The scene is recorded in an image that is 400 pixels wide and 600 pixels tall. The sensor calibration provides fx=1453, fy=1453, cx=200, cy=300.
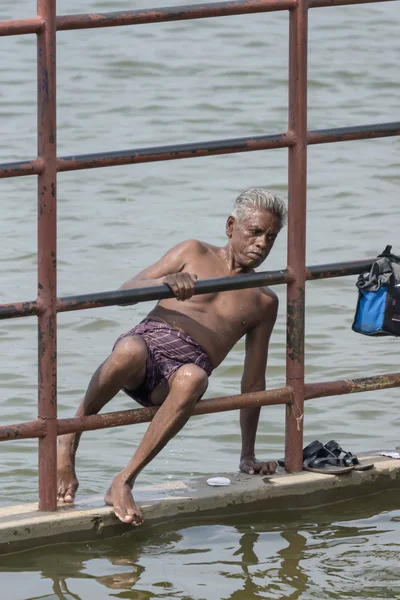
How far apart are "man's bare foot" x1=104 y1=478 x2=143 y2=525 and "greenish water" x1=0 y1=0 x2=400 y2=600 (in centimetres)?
10

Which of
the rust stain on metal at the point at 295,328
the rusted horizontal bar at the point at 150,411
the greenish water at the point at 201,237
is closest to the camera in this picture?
the greenish water at the point at 201,237

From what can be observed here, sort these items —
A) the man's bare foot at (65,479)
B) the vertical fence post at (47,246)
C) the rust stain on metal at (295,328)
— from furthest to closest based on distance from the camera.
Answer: the rust stain on metal at (295,328) < the man's bare foot at (65,479) < the vertical fence post at (47,246)

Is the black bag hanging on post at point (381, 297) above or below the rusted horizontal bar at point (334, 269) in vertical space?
below

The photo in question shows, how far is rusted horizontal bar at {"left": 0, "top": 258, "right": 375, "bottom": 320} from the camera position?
442 centimetres

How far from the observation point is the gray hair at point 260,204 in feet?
16.8

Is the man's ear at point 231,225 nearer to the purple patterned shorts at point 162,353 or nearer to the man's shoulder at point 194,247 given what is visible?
the man's shoulder at point 194,247

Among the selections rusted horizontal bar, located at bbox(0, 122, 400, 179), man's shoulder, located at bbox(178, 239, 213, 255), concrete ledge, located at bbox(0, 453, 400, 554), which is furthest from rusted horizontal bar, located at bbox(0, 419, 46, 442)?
man's shoulder, located at bbox(178, 239, 213, 255)

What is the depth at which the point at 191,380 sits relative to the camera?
15.5 ft

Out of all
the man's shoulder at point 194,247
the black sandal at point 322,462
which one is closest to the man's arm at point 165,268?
the man's shoulder at point 194,247

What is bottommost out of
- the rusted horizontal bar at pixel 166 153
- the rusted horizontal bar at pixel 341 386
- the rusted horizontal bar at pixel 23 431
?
the rusted horizontal bar at pixel 23 431

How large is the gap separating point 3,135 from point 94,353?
5.37 m

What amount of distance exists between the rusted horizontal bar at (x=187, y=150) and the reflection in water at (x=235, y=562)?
1.18m

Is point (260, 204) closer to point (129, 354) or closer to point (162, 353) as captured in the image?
point (162, 353)

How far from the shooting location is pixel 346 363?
25.9 feet
